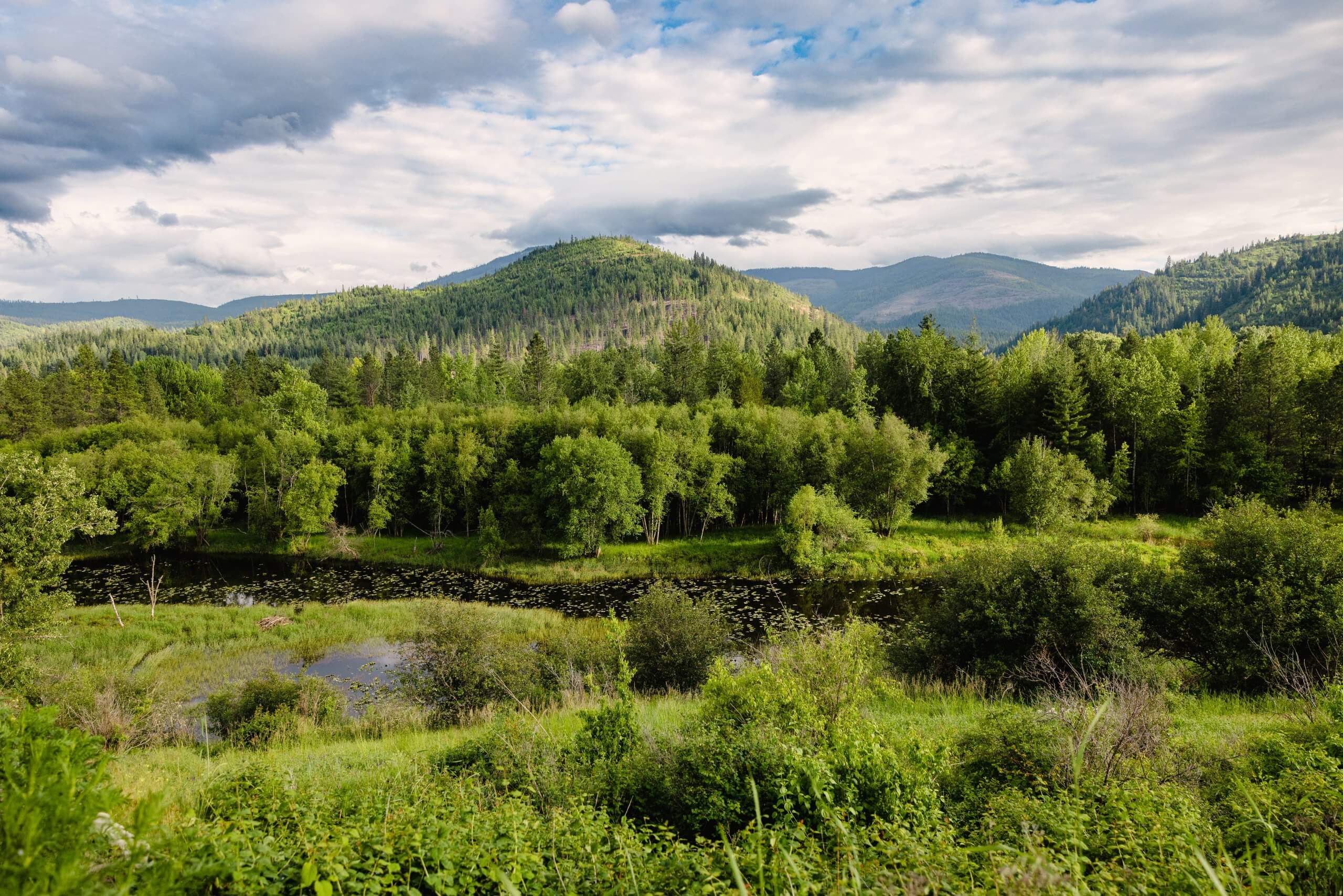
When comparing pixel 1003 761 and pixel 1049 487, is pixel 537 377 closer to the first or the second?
pixel 1049 487

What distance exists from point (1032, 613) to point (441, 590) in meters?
41.1

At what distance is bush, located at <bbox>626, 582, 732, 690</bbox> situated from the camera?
23.4 metres

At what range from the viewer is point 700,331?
187 meters

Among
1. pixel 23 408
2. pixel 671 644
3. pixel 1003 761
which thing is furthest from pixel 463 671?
pixel 23 408

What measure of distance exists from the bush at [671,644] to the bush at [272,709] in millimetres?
11155

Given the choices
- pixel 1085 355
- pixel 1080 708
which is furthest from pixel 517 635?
pixel 1085 355

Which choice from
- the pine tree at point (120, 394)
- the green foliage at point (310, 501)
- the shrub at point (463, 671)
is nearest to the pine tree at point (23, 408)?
the pine tree at point (120, 394)

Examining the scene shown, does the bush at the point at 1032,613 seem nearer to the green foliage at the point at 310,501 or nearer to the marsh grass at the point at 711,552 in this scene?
the marsh grass at the point at 711,552

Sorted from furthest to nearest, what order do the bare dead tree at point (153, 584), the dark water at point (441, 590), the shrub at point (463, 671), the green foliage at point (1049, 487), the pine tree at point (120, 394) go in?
the pine tree at point (120, 394) < the green foliage at point (1049, 487) < the dark water at point (441, 590) < the bare dead tree at point (153, 584) < the shrub at point (463, 671)

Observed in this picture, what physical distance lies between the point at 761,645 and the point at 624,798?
66.8 ft

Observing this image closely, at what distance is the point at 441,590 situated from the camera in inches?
1861

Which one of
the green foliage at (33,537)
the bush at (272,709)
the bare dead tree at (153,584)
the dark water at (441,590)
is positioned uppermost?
the green foliage at (33,537)

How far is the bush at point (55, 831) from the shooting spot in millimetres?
2957

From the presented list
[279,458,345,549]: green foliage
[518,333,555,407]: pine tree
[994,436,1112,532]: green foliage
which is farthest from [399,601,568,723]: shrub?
[518,333,555,407]: pine tree
